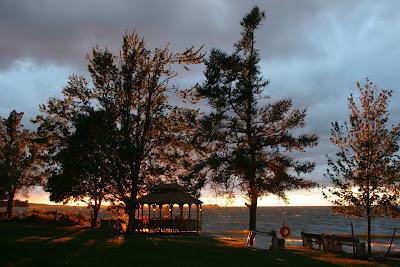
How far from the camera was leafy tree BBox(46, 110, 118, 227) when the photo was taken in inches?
1601

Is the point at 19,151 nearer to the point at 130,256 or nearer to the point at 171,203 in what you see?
the point at 171,203

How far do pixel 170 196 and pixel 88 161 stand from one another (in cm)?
1035

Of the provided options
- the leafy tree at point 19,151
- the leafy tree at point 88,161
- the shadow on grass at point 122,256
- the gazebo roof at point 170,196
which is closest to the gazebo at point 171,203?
the gazebo roof at point 170,196

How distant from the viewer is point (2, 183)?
1784 inches

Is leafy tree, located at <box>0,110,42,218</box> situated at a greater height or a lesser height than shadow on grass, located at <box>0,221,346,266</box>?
greater

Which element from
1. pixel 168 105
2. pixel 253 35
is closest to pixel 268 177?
pixel 253 35

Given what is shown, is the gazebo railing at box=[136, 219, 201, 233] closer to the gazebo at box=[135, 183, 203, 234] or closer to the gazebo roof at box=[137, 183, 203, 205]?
the gazebo at box=[135, 183, 203, 234]

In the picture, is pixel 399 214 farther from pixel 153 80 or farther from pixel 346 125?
Result: pixel 153 80

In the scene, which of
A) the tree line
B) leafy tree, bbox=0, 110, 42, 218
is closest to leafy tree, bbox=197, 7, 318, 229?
the tree line

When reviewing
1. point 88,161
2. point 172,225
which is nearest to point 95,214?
point 88,161

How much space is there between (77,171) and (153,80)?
10.6 meters

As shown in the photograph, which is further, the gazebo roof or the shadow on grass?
the gazebo roof

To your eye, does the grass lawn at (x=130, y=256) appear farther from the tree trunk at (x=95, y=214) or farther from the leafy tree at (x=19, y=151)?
the leafy tree at (x=19, y=151)

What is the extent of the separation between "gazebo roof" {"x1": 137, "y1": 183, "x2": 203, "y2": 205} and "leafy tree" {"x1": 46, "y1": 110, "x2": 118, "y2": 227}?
6.92 meters
